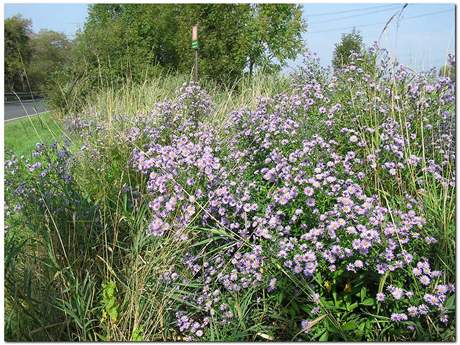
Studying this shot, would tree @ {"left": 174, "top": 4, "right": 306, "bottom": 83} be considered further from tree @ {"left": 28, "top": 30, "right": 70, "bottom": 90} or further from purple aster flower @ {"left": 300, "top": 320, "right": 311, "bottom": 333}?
purple aster flower @ {"left": 300, "top": 320, "right": 311, "bottom": 333}

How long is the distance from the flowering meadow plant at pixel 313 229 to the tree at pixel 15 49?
1694 millimetres

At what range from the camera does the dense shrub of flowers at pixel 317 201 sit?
6.48 feet

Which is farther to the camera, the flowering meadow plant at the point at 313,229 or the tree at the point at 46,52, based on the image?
the tree at the point at 46,52

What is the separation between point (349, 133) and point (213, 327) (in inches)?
58.6

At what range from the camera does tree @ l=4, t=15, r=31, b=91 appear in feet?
14.1

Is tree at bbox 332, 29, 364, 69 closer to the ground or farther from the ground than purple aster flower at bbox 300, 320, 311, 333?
farther from the ground

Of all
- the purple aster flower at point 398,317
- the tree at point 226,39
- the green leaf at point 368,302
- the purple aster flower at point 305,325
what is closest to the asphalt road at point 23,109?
the purple aster flower at point 305,325

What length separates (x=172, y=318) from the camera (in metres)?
2.28

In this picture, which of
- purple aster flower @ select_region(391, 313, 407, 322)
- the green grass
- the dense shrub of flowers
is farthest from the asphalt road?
purple aster flower @ select_region(391, 313, 407, 322)

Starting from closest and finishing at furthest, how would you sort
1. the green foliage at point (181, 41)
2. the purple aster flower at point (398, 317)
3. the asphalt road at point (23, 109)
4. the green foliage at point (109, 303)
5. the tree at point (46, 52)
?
the purple aster flower at point (398, 317) < the green foliage at point (109, 303) < the asphalt road at point (23, 109) < the tree at point (46, 52) < the green foliage at point (181, 41)

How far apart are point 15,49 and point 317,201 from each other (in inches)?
160

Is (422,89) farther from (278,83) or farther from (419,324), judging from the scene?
(278,83)

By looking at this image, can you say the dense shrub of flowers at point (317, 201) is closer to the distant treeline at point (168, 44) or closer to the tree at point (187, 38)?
the distant treeline at point (168, 44)

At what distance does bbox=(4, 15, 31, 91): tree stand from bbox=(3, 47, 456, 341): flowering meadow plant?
1.69 m
